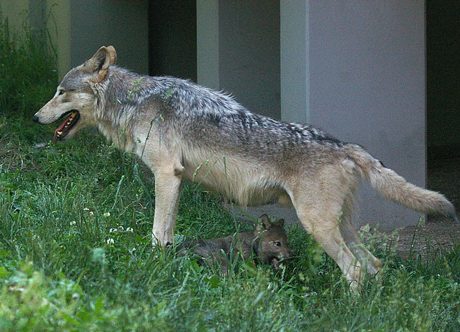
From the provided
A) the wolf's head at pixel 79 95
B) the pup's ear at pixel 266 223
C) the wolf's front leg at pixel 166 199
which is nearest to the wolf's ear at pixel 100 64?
the wolf's head at pixel 79 95

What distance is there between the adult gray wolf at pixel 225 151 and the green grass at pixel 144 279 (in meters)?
0.41

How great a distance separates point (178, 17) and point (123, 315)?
10246 millimetres

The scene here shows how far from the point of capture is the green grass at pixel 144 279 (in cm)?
329

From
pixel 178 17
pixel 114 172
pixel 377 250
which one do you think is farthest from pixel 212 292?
pixel 178 17

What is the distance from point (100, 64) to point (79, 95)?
0.34m

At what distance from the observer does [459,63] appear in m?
12.6

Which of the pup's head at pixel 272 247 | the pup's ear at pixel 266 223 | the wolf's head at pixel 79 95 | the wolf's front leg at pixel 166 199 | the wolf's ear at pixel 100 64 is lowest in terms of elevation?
the pup's head at pixel 272 247

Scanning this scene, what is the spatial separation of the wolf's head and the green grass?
0.58 m

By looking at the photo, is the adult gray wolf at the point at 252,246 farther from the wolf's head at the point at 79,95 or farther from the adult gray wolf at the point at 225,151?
the wolf's head at the point at 79,95

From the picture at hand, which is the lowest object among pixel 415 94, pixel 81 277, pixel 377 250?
pixel 377 250

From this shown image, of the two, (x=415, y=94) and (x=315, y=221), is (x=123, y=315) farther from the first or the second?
(x=415, y=94)

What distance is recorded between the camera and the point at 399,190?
17.1 feet

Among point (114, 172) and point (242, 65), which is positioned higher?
point (242, 65)

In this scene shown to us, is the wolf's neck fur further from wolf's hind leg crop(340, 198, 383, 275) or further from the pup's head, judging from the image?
wolf's hind leg crop(340, 198, 383, 275)
